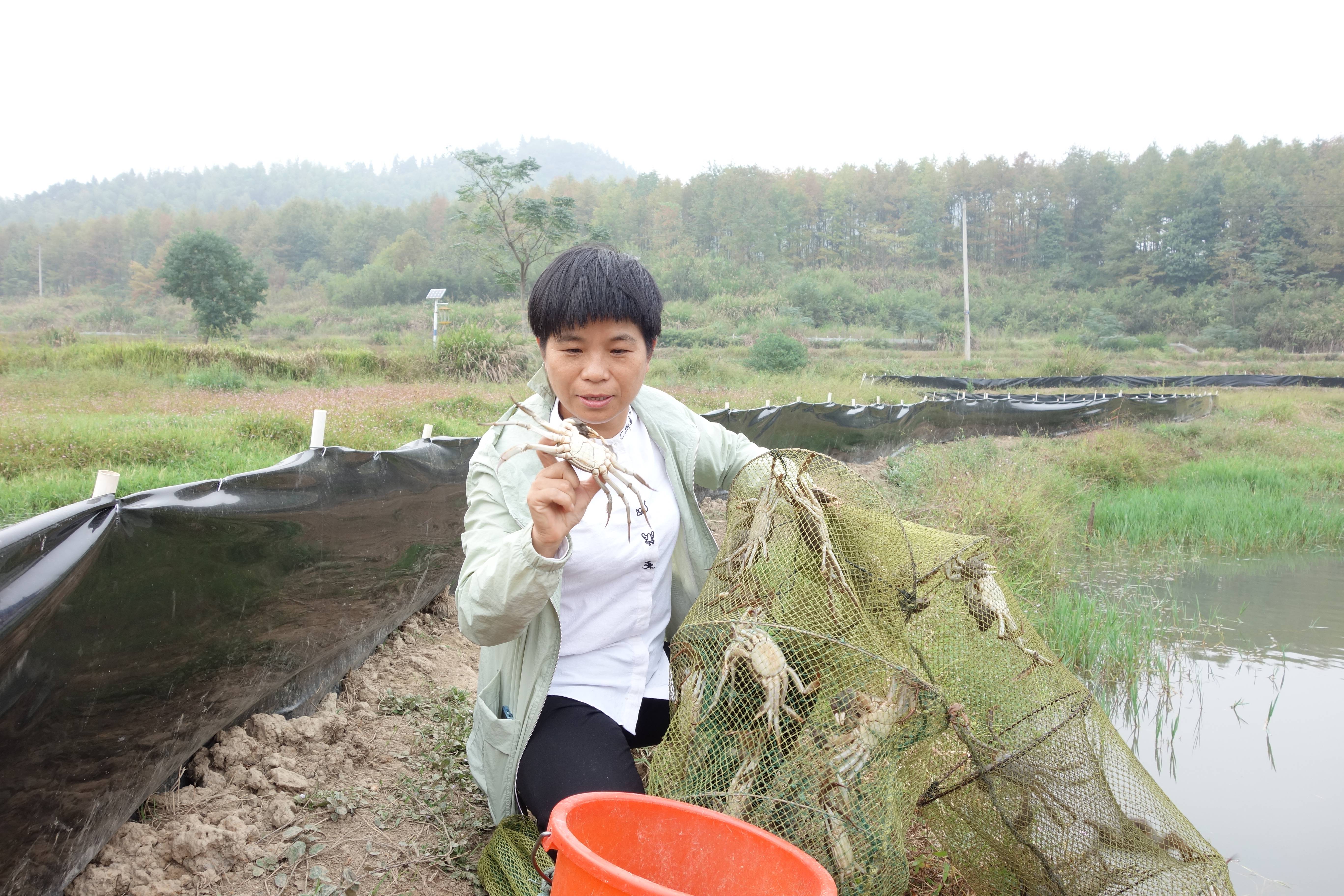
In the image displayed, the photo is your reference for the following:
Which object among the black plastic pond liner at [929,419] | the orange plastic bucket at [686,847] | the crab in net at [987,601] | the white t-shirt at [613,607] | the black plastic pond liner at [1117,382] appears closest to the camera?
the orange plastic bucket at [686,847]

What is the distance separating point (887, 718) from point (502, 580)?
0.79 metres

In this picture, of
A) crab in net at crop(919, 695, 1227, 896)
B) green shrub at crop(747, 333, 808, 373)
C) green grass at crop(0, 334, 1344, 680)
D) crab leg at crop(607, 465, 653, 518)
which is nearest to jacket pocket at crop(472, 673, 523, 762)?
crab leg at crop(607, 465, 653, 518)

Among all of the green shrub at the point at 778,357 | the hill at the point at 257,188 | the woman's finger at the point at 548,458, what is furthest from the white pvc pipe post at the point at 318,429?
the hill at the point at 257,188

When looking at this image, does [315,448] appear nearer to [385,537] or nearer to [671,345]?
[385,537]

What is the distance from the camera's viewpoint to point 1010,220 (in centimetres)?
7094

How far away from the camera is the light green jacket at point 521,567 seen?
1542 millimetres

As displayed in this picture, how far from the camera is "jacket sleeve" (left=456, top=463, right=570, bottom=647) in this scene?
4.95 ft

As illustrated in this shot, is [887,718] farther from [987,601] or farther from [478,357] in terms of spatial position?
[478,357]

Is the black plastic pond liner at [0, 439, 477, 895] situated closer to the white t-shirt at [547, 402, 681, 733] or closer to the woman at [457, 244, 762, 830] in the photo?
the woman at [457, 244, 762, 830]

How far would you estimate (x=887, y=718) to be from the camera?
5.37 feet

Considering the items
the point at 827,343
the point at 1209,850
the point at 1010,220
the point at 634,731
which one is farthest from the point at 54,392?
the point at 1010,220

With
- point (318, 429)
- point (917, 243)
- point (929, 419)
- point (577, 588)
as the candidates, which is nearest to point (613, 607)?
point (577, 588)

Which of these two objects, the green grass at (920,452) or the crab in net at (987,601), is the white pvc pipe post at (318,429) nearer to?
the green grass at (920,452)

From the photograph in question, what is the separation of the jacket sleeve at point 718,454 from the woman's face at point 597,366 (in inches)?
13.2
